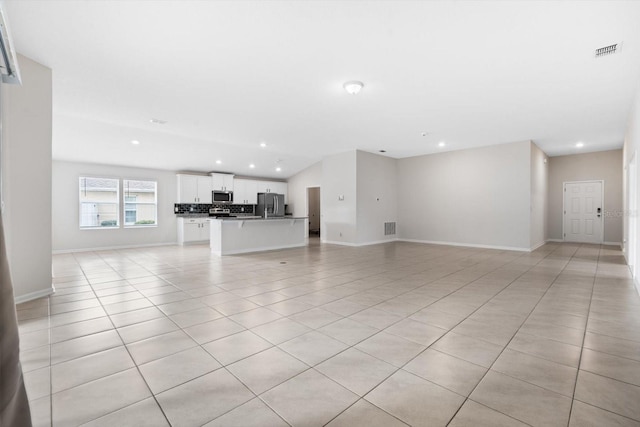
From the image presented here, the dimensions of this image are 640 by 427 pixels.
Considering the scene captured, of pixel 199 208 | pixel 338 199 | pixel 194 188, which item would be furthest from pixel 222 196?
pixel 338 199

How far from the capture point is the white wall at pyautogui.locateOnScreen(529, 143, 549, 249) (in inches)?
298

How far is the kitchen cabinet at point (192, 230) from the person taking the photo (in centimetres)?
920

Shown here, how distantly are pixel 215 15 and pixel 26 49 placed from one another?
2.34 meters

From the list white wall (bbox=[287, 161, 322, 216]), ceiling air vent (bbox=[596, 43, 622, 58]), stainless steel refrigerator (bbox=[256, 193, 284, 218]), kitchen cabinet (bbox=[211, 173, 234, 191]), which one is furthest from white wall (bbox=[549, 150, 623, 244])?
kitchen cabinet (bbox=[211, 173, 234, 191])

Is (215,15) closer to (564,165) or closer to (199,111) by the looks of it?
(199,111)

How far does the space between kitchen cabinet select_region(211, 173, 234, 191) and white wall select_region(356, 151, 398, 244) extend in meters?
4.67

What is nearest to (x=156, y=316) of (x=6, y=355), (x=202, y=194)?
(x=6, y=355)

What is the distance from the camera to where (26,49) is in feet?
10.6

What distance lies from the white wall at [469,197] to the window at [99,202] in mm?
8649

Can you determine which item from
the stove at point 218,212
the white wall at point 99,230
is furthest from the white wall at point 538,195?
the white wall at point 99,230

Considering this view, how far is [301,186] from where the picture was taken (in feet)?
38.3

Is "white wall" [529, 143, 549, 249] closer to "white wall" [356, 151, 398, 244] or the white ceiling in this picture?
the white ceiling

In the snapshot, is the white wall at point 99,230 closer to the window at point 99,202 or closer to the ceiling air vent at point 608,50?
the window at point 99,202

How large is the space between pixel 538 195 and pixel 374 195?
4460mm
